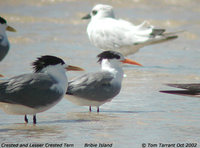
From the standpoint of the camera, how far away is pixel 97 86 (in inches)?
248

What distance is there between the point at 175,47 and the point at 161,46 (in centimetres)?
37

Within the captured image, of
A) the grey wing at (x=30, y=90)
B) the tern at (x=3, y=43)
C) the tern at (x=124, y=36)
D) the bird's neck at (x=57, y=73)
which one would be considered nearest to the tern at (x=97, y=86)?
the bird's neck at (x=57, y=73)

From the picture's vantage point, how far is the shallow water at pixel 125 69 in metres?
5.24

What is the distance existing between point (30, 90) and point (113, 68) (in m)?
1.39

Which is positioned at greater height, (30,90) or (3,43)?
(3,43)

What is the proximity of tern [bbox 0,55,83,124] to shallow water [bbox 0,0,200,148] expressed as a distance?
0.63ft

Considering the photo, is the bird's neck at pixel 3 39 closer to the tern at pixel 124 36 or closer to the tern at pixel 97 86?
the tern at pixel 124 36

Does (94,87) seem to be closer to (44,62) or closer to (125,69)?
(44,62)

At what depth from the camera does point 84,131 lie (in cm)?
536

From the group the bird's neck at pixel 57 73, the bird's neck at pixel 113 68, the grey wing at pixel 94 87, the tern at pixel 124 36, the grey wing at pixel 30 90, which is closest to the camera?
the grey wing at pixel 30 90

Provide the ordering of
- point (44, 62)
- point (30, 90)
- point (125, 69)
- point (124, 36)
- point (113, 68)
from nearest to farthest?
point (30, 90) → point (44, 62) → point (113, 68) → point (125, 69) → point (124, 36)

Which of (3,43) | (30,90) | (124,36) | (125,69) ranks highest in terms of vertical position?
(124,36)

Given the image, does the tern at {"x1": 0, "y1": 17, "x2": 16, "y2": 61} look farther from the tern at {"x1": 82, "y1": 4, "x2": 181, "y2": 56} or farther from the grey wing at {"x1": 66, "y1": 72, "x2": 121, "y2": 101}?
the grey wing at {"x1": 66, "y1": 72, "x2": 121, "y2": 101}

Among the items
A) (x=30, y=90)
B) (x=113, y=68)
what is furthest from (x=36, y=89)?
(x=113, y=68)
